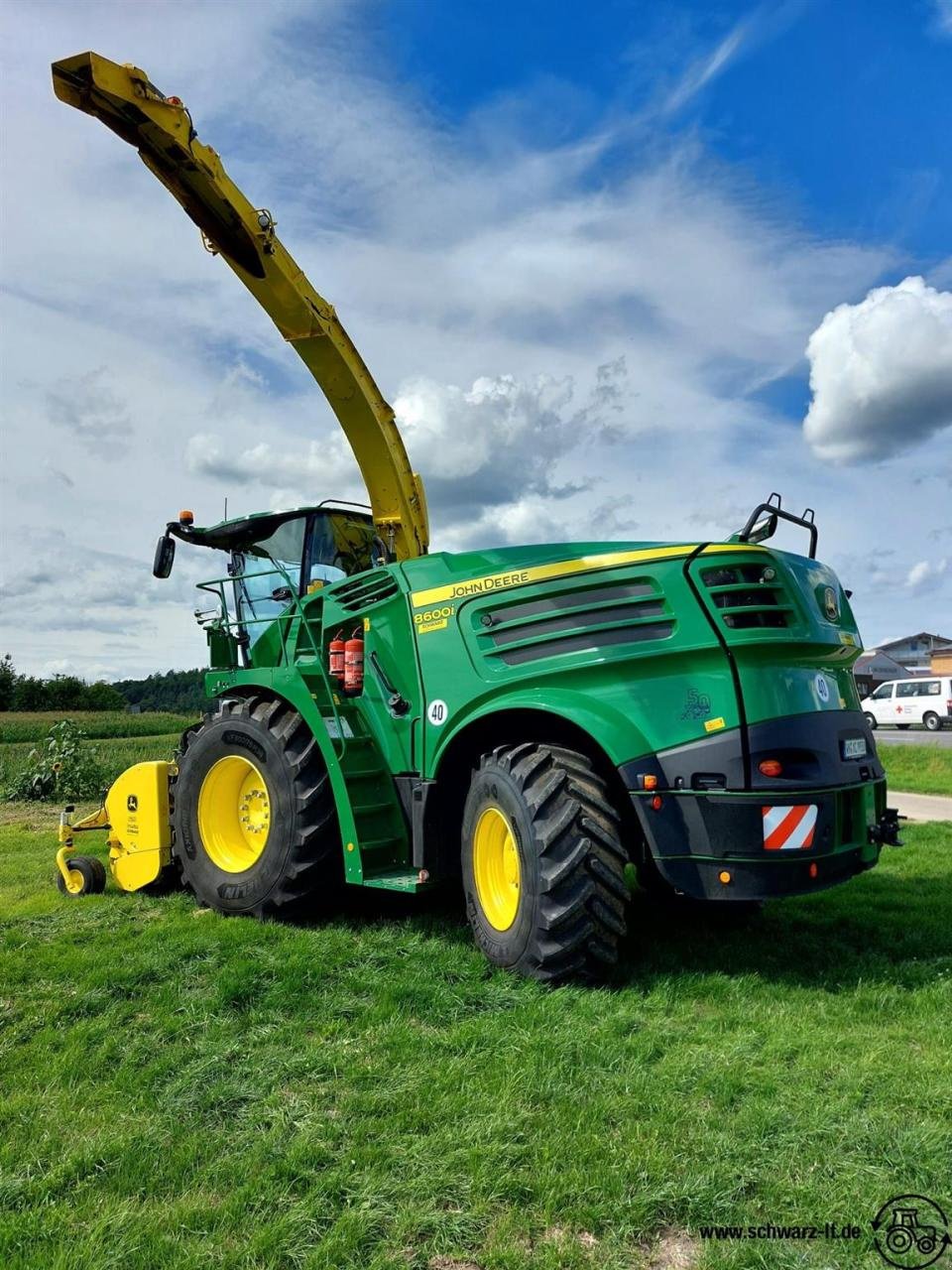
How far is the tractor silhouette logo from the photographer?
103 inches

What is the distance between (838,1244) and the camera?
266 centimetres

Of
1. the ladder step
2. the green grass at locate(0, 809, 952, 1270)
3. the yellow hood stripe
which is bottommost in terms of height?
the green grass at locate(0, 809, 952, 1270)

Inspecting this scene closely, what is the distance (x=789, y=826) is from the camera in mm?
4430

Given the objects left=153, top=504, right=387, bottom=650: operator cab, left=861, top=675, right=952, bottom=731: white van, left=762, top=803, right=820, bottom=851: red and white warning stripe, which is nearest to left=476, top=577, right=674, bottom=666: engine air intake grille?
left=762, top=803, right=820, bottom=851: red and white warning stripe

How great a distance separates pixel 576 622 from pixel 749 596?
2.85ft

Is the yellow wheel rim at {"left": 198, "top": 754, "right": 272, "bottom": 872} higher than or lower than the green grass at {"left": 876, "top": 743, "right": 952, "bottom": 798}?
higher

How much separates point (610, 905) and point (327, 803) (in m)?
2.09

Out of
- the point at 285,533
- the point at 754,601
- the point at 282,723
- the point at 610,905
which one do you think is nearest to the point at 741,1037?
the point at 610,905

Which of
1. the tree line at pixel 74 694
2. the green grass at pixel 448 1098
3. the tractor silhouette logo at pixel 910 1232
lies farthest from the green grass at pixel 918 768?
the tree line at pixel 74 694

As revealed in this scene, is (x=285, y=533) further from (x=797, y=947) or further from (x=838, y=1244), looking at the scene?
(x=838, y=1244)

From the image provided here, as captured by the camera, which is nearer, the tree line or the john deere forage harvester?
the john deere forage harvester

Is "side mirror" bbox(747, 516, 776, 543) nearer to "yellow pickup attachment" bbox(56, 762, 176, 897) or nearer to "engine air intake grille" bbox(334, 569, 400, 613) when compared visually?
"engine air intake grille" bbox(334, 569, 400, 613)

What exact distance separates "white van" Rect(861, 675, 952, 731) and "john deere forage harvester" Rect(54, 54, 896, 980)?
2708 centimetres

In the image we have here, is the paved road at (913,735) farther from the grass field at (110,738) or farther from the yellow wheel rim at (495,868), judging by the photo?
the yellow wheel rim at (495,868)
